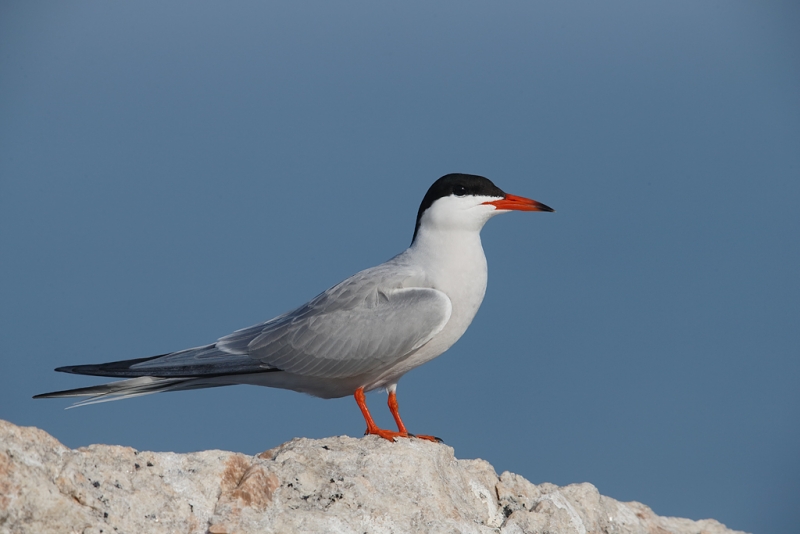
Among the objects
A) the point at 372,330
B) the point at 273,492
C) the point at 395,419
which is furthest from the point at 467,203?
the point at 273,492

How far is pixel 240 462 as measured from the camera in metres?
4.86

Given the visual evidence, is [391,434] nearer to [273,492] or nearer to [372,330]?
[372,330]

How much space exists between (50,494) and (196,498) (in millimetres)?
833

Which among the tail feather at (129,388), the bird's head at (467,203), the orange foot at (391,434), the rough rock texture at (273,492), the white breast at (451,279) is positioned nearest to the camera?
the rough rock texture at (273,492)

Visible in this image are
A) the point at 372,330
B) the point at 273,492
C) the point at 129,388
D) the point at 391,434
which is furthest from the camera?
the point at 372,330

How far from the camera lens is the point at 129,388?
6.55 m

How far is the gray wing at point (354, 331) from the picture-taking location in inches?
262

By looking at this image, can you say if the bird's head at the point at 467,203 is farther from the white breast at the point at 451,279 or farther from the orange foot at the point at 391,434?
the orange foot at the point at 391,434

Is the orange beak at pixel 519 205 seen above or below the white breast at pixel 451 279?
above

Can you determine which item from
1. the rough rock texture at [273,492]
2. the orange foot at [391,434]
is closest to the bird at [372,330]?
the orange foot at [391,434]

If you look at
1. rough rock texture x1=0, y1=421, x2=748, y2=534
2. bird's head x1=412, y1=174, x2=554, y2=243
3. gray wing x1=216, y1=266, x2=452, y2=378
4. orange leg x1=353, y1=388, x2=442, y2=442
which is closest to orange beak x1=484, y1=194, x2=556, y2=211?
bird's head x1=412, y1=174, x2=554, y2=243

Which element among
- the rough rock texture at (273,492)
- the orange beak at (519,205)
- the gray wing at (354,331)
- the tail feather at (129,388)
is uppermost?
the orange beak at (519,205)

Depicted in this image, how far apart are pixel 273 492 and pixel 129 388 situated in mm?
2476

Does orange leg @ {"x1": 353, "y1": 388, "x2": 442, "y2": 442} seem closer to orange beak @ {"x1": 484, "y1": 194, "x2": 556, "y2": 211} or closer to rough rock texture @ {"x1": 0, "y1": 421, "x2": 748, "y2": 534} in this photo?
rough rock texture @ {"x1": 0, "y1": 421, "x2": 748, "y2": 534}
